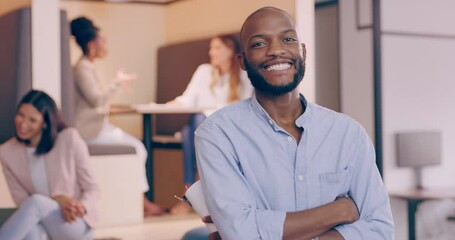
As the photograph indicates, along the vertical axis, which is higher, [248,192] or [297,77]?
[297,77]

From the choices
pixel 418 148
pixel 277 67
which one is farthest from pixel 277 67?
pixel 418 148

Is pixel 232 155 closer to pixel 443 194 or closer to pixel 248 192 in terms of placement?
pixel 248 192

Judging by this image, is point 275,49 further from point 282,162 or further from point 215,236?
point 215,236

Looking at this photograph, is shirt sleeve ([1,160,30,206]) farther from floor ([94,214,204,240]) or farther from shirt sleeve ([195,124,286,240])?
shirt sleeve ([195,124,286,240])

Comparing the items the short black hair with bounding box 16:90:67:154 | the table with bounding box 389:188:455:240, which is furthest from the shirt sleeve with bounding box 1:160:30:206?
the table with bounding box 389:188:455:240

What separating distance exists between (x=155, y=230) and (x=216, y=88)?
1356 millimetres

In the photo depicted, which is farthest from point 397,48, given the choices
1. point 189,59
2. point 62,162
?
point 62,162

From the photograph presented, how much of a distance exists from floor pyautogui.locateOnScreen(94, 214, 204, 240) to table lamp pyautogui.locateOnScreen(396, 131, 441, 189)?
1.93 m

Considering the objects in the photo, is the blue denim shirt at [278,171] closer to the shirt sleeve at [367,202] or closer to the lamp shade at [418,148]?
the shirt sleeve at [367,202]

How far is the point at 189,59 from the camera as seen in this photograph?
661 centimetres

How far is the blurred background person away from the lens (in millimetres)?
5152

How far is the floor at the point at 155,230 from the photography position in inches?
185

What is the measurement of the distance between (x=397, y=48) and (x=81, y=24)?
263cm

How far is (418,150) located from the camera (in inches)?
249
